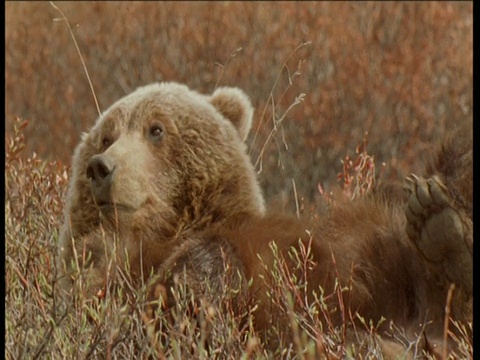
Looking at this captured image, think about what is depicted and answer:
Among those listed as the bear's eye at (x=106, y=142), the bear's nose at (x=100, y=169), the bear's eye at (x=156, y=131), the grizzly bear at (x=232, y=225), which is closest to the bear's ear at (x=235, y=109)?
the grizzly bear at (x=232, y=225)

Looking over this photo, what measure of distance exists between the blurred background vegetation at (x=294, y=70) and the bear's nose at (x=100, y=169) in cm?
842

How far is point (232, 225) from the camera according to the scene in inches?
167

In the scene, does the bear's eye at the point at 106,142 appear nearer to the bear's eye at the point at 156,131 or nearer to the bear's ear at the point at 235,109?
the bear's eye at the point at 156,131

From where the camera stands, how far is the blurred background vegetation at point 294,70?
13.0 meters

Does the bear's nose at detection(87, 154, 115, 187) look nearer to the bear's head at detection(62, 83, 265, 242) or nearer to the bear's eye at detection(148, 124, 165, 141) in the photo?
the bear's head at detection(62, 83, 265, 242)

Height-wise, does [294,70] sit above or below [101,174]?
below

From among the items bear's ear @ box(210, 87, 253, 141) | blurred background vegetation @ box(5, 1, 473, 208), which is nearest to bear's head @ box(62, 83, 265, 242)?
bear's ear @ box(210, 87, 253, 141)

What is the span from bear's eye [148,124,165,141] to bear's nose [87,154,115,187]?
0.37 metres

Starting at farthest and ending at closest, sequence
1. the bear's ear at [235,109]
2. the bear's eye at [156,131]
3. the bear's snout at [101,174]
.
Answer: the bear's ear at [235,109] → the bear's eye at [156,131] → the bear's snout at [101,174]

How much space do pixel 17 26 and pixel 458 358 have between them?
11914 mm

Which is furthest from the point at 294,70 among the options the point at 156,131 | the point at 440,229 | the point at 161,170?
the point at 440,229

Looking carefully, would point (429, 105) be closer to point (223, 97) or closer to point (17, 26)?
point (17, 26)

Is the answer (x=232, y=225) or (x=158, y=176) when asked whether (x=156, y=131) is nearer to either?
(x=158, y=176)

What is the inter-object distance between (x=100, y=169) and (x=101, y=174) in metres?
0.02
